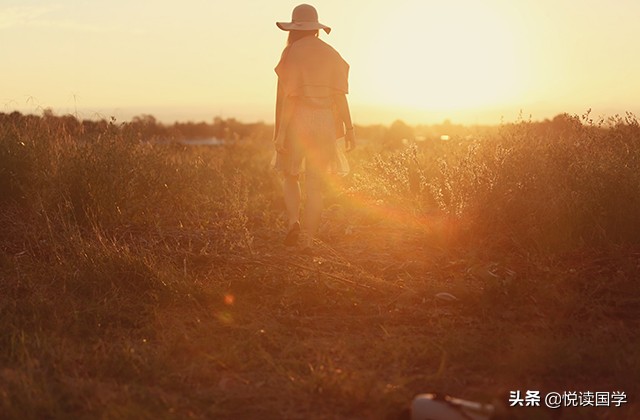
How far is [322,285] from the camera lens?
640 cm

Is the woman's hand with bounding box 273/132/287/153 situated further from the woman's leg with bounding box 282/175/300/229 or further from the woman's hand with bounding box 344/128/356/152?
the woman's hand with bounding box 344/128/356/152

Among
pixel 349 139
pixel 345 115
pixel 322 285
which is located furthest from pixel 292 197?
pixel 322 285

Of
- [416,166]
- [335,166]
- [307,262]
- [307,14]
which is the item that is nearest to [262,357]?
[307,262]

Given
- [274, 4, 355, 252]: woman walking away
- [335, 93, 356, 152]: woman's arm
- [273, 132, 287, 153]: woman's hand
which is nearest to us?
[274, 4, 355, 252]: woman walking away

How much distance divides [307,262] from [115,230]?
6.68 ft

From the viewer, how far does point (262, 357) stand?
499 centimetres

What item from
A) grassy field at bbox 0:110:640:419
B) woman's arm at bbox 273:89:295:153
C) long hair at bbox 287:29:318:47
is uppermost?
long hair at bbox 287:29:318:47

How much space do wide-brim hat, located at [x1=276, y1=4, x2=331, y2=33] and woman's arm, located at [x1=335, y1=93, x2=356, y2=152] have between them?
64 cm

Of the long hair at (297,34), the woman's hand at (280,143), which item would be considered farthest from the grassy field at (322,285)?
the long hair at (297,34)

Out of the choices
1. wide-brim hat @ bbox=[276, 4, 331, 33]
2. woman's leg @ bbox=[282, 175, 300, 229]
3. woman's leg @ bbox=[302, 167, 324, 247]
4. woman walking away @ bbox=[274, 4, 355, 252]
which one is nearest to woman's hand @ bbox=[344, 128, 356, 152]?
woman walking away @ bbox=[274, 4, 355, 252]

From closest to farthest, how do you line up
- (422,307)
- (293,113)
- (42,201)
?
(422,307)
(293,113)
(42,201)

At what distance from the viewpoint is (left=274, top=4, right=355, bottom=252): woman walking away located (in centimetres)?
759

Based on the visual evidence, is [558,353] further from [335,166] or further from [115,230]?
[115,230]

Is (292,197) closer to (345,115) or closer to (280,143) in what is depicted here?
(280,143)
